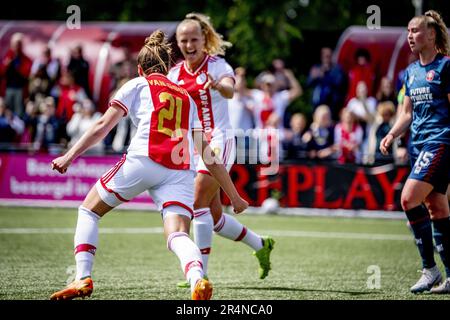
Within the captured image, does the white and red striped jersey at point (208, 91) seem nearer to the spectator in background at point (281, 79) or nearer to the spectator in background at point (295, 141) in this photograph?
the spectator in background at point (295, 141)

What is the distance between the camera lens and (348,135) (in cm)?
1758

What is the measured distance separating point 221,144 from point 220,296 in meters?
1.72

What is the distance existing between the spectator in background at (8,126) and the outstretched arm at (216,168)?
13491 mm

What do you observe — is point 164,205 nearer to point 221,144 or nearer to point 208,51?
point 221,144

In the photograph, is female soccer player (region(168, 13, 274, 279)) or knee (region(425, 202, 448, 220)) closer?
knee (region(425, 202, 448, 220))

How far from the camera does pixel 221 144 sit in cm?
891

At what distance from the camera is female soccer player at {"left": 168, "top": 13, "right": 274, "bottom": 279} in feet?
28.4

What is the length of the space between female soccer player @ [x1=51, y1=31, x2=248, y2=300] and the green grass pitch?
76cm

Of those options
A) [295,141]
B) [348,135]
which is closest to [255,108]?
[295,141]

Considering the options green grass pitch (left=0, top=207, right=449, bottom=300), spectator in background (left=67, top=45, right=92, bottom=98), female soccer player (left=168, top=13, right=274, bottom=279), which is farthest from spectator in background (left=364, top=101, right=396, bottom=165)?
female soccer player (left=168, top=13, right=274, bottom=279)

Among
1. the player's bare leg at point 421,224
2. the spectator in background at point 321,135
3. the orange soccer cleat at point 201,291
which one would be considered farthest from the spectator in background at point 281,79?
the orange soccer cleat at point 201,291

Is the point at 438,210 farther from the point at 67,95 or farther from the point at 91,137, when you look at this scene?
the point at 67,95

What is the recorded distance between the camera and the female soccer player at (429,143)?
8164mm

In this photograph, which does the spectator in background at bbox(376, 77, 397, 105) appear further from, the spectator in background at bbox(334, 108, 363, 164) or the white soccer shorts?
the white soccer shorts
